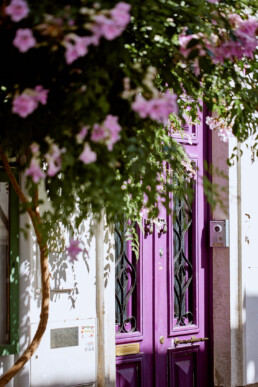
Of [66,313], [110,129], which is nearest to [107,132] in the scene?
[110,129]

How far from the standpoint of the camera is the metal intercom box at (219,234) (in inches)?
225

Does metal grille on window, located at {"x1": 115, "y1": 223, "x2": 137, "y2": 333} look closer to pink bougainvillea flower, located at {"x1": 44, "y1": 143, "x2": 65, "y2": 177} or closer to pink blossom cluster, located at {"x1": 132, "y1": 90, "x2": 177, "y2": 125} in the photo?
pink bougainvillea flower, located at {"x1": 44, "y1": 143, "x2": 65, "y2": 177}

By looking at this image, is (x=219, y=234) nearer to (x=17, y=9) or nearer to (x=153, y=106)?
(x=153, y=106)

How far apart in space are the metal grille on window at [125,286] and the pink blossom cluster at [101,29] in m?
3.10

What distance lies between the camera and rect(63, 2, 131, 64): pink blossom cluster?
6.52 ft

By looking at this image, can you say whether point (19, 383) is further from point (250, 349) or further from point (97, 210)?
point (250, 349)

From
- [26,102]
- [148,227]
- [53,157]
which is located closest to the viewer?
[26,102]

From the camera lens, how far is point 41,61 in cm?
231

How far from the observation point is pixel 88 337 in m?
4.43

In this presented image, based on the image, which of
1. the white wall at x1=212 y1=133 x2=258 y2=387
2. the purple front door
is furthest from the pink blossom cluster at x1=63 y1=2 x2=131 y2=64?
the white wall at x1=212 y1=133 x2=258 y2=387

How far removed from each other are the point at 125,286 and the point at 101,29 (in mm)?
3391

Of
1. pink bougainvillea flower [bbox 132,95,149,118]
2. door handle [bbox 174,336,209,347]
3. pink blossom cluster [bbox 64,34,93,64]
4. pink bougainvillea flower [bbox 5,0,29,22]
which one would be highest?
pink bougainvillea flower [bbox 5,0,29,22]

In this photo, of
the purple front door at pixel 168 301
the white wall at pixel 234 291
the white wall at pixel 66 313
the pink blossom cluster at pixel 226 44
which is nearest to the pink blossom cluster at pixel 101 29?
the pink blossom cluster at pixel 226 44

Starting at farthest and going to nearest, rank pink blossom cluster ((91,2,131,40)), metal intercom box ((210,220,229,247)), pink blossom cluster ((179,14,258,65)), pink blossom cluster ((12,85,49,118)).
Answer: metal intercom box ((210,220,229,247))
pink blossom cluster ((179,14,258,65))
pink blossom cluster ((12,85,49,118))
pink blossom cluster ((91,2,131,40))
